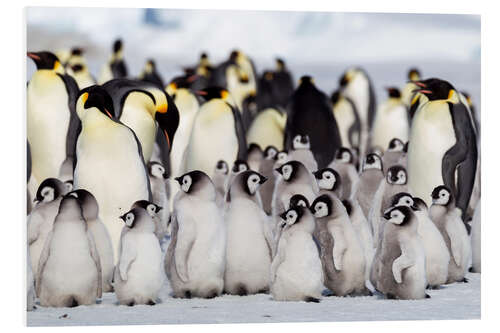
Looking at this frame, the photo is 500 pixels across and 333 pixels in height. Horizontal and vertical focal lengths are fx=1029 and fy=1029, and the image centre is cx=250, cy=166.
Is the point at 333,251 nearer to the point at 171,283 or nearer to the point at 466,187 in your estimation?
the point at 171,283

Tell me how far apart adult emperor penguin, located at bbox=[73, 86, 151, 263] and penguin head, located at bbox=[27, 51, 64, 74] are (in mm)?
1661

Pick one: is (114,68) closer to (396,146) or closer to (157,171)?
(396,146)

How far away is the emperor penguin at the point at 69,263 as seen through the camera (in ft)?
15.3

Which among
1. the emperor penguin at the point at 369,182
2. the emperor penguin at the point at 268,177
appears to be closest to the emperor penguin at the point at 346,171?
the emperor penguin at the point at 369,182

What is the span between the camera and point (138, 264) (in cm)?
466

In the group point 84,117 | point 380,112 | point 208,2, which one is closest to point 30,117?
point 84,117

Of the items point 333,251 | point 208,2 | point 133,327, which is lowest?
point 133,327

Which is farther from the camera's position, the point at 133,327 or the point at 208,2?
the point at 208,2

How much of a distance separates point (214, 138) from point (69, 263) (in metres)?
3.25

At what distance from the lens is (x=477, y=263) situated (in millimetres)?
5781

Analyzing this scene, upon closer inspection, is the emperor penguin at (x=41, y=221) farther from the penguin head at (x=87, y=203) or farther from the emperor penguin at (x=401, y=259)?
the emperor penguin at (x=401, y=259)

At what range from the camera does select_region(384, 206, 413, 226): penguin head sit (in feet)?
16.2

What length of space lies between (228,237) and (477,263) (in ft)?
5.23

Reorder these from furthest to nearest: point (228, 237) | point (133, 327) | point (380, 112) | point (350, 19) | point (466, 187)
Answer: point (380, 112)
point (350, 19)
point (466, 187)
point (228, 237)
point (133, 327)
